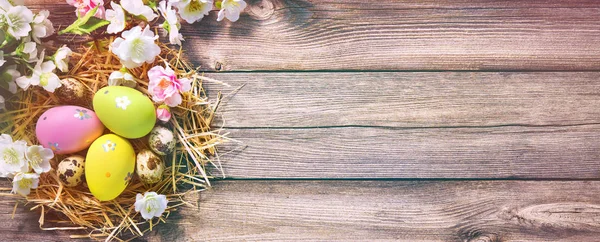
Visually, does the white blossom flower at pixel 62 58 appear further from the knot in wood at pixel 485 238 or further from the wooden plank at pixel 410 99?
the knot in wood at pixel 485 238

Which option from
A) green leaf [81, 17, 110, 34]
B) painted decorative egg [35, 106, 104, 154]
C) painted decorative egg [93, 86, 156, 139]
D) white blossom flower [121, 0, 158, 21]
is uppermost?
white blossom flower [121, 0, 158, 21]

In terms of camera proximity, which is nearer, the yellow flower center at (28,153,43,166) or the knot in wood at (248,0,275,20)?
the yellow flower center at (28,153,43,166)

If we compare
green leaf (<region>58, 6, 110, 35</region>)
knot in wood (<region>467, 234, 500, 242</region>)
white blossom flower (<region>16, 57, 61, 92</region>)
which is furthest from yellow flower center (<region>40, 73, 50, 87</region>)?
knot in wood (<region>467, 234, 500, 242</region>)

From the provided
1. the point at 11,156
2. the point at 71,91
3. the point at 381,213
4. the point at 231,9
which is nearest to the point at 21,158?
the point at 11,156

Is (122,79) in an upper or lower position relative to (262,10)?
lower

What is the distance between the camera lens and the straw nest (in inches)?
41.7

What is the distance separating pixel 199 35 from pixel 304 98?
0.30m

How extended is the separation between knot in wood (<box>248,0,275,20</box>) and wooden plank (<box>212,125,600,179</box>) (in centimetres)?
28

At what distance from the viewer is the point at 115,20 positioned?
1034 millimetres

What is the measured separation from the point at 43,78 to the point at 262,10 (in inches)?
20.0

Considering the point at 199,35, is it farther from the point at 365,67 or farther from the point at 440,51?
the point at 440,51

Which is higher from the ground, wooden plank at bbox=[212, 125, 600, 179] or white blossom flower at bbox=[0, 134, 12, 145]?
wooden plank at bbox=[212, 125, 600, 179]

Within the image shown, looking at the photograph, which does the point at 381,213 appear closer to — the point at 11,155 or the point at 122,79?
the point at 122,79

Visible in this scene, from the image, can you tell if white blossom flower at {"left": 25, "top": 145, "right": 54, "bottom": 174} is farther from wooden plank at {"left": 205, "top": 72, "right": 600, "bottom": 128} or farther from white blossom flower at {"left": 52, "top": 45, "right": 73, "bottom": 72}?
wooden plank at {"left": 205, "top": 72, "right": 600, "bottom": 128}
